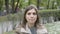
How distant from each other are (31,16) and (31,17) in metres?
Answer: 0.01

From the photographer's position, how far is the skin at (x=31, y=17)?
231 cm

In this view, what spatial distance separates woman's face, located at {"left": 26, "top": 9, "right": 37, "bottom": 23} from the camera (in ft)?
7.56

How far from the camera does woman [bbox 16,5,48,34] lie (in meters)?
2.26

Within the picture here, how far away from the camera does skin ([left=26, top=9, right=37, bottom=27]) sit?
7.57 ft

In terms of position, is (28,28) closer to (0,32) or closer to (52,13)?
(0,32)

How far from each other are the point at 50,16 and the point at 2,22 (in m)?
6.95

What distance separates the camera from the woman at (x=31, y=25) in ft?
7.42

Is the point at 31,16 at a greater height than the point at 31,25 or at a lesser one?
greater

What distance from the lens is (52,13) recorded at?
18.7 meters

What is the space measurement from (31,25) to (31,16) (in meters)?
0.10

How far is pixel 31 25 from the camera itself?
232 cm

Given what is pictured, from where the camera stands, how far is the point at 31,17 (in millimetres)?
2303

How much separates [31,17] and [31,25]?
0.09 metres

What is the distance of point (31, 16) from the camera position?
2.30m
